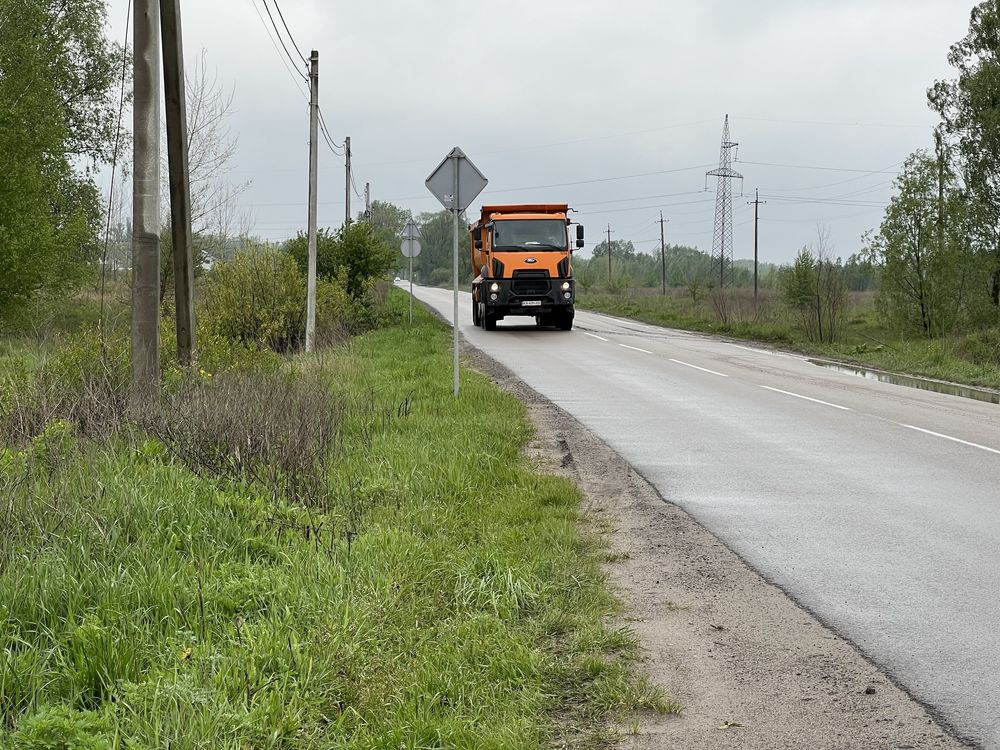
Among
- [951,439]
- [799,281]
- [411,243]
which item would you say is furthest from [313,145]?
[799,281]

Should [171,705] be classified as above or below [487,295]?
below

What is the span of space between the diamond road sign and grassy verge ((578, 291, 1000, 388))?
11.8 meters

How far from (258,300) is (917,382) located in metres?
14.4

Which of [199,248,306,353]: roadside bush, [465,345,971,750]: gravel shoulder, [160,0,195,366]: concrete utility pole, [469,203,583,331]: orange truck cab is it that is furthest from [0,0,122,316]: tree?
[465,345,971,750]: gravel shoulder

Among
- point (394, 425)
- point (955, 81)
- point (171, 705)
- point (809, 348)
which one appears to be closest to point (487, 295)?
point (809, 348)

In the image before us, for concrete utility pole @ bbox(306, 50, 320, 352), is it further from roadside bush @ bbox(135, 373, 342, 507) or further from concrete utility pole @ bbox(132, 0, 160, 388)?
roadside bush @ bbox(135, 373, 342, 507)

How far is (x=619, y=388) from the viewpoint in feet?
55.9

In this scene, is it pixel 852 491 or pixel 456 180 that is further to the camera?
pixel 456 180

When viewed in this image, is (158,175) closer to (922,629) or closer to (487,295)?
(922,629)

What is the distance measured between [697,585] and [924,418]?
357 inches

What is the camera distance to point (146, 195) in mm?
10266

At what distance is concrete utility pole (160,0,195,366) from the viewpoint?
11.6 m

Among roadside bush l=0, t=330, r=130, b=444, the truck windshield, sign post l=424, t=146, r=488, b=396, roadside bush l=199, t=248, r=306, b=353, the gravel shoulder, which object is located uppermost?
the truck windshield

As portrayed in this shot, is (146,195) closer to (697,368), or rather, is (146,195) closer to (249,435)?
(249,435)
